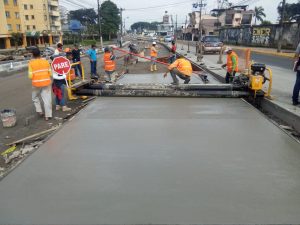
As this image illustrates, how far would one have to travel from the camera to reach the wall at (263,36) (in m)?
27.5

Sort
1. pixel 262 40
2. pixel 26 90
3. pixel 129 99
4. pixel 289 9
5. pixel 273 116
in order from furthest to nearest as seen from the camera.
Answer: pixel 289 9 < pixel 262 40 < pixel 26 90 < pixel 129 99 < pixel 273 116

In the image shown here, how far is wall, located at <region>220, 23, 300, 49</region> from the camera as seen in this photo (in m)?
27.5

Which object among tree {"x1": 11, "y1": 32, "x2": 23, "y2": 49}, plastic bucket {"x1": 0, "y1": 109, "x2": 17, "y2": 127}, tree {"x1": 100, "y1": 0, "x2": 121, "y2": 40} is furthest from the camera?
tree {"x1": 100, "y1": 0, "x2": 121, "y2": 40}

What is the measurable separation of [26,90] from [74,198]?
8.96m

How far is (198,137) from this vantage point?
195 inches

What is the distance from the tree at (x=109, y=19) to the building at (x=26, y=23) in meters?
19.8

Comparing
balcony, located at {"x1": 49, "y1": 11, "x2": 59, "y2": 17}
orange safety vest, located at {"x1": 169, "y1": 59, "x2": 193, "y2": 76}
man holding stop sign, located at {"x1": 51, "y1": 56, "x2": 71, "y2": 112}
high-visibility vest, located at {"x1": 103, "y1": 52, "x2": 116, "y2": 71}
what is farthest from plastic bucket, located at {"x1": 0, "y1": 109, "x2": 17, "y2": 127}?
balcony, located at {"x1": 49, "y1": 11, "x2": 59, "y2": 17}

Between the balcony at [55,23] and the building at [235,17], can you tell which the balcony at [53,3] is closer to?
the balcony at [55,23]

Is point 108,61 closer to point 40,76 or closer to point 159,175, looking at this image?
point 40,76

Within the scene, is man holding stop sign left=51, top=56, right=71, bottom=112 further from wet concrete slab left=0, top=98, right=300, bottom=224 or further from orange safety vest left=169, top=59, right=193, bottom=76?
orange safety vest left=169, top=59, right=193, bottom=76

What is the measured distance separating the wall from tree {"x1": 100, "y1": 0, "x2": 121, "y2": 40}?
44.4 meters

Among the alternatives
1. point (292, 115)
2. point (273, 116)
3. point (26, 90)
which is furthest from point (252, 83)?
point (26, 90)

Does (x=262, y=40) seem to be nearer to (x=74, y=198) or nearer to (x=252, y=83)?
(x=252, y=83)

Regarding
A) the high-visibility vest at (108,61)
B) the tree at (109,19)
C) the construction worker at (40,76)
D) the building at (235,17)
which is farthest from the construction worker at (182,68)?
the tree at (109,19)
